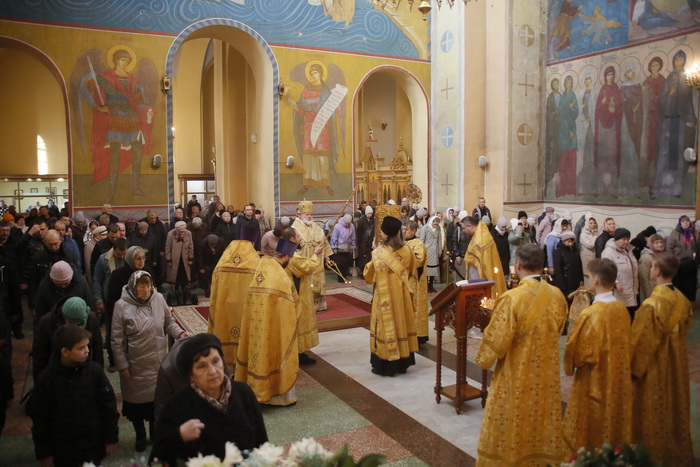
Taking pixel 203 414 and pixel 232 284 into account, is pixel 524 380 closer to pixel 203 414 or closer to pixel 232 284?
pixel 203 414

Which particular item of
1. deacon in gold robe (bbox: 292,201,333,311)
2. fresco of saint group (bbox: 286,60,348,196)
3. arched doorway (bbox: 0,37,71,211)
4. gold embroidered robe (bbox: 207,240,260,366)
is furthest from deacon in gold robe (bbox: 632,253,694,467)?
arched doorway (bbox: 0,37,71,211)

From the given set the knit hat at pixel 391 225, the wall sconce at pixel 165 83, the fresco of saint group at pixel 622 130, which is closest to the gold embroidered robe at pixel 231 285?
the knit hat at pixel 391 225

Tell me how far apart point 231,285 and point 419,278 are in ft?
7.38

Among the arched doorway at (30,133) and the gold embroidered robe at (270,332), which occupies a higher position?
the arched doorway at (30,133)

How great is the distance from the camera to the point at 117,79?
12367 millimetres

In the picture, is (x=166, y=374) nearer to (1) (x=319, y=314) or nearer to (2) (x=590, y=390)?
(2) (x=590, y=390)

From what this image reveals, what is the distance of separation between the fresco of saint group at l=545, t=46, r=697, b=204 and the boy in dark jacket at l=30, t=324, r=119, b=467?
11562 mm

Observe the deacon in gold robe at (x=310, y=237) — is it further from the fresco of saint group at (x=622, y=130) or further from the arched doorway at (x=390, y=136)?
the fresco of saint group at (x=622, y=130)

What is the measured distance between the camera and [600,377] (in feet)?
12.5

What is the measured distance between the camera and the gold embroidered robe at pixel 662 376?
385cm

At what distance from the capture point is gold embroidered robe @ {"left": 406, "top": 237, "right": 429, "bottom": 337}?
652 cm

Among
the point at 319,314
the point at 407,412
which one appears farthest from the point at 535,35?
the point at 407,412

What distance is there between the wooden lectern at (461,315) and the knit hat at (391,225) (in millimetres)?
959

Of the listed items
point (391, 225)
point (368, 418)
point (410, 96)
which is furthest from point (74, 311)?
point (410, 96)
